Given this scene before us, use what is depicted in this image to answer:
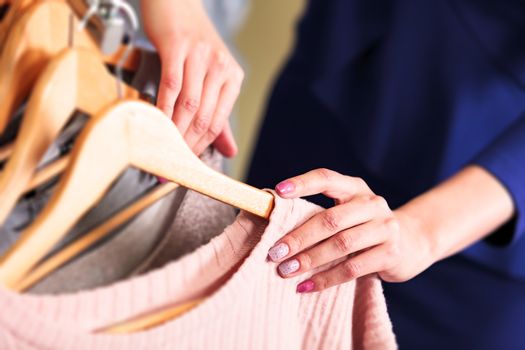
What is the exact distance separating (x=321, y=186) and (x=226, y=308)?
0.09 metres

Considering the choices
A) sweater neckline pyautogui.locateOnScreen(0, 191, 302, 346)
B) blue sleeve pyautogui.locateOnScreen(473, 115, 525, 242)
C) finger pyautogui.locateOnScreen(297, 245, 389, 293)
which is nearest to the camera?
sweater neckline pyautogui.locateOnScreen(0, 191, 302, 346)

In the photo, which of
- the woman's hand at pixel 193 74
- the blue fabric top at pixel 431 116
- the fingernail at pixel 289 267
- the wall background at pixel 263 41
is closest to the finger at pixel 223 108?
the woman's hand at pixel 193 74

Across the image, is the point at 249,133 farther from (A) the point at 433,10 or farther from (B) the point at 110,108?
(B) the point at 110,108

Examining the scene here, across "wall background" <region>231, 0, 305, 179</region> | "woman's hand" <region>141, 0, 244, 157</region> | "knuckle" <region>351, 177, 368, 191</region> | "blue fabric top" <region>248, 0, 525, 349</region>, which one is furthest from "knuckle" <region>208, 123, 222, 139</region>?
"wall background" <region>231, 0, 305, 179</region>

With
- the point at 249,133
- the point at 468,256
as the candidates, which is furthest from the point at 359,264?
the point at 249,133

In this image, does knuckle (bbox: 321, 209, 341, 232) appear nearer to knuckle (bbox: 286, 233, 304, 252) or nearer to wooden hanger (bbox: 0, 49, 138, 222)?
knuckle (bbox: 286, 233, 304, 252)

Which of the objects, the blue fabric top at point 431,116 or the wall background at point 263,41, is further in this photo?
the wall background at point 263,41

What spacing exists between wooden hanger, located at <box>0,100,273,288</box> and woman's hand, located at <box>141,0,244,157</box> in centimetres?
8

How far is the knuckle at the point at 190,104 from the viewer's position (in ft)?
1.44

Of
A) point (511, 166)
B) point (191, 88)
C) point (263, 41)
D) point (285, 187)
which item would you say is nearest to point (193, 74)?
point (191, 88)

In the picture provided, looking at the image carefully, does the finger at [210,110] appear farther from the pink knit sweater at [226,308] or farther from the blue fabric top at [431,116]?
the blue fabric top at [431,116]

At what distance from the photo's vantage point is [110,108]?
0.33 m

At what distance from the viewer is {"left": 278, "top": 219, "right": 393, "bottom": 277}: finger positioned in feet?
1.37

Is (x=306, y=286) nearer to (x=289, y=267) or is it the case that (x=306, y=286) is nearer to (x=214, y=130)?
(x=289, y=267)
